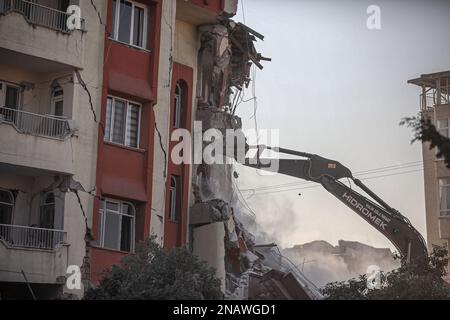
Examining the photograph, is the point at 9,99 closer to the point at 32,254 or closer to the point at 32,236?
the point at 32,236

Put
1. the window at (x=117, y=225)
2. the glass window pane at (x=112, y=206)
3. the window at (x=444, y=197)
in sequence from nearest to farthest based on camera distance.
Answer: the window at (x=117, y=225) → the glass window pane at (x=112, y=206) → the window at (x=444, y=197)

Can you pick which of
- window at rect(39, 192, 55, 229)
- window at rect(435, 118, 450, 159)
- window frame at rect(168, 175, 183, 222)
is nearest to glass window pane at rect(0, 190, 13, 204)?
window at rect(39, 192, 55, 229)

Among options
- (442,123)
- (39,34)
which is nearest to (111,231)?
(39,34)

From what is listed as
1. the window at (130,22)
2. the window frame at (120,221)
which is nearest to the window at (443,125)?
the window at (130,22)

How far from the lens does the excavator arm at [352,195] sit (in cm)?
3962

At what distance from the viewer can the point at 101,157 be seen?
32.5m

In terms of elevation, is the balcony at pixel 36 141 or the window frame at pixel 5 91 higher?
the window frame at pixel 5 91

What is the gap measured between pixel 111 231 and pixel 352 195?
11.0m

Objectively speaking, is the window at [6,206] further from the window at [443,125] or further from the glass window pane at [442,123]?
the glass window pane at [442,123]

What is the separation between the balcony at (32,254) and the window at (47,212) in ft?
2.17
